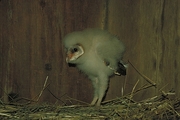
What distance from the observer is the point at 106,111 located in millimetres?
2605

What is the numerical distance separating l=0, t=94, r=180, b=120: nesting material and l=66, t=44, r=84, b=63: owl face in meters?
0.29

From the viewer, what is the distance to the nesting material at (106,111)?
2.50 metres

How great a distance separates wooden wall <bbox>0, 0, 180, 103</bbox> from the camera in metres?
2.86

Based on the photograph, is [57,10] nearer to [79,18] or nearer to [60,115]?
[79,18]

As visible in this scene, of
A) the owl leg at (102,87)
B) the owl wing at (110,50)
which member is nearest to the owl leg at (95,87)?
the owl leg at (102,87)

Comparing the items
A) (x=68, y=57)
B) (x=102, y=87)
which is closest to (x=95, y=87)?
(x=102, y=87)

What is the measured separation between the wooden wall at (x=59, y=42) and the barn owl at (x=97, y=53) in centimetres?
10

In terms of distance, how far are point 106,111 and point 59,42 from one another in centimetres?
61

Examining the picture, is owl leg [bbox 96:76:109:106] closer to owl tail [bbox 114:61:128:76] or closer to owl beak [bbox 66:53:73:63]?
owl tail [bbox 114:61:128:76]

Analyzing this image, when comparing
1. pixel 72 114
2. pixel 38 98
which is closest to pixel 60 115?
pixel 72 114

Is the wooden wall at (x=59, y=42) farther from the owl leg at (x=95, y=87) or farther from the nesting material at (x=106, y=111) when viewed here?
the nesting material at (x=106, y=111)

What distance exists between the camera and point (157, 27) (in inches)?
111

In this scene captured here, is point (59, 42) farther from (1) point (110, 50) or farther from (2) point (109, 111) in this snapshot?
(2) point (109, 111)

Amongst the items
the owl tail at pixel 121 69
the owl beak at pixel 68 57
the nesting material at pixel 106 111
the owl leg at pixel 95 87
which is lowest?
the nesting material at pixel 106 111
